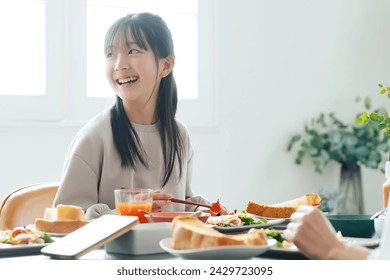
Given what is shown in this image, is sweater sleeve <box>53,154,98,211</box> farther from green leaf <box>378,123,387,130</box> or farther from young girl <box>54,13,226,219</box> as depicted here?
green leaf <box>378,123,387,130</box>

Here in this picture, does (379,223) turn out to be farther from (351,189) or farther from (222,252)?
(351,189)

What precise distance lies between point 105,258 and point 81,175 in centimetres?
87

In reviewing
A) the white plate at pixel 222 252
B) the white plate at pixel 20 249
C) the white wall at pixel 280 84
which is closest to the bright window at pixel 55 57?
the white wall at pixel 280 84

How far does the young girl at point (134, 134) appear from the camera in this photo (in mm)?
2008

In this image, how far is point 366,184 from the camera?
14.8ft

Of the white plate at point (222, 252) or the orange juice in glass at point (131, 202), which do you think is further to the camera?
the orange juice in glass at point (131, 202)

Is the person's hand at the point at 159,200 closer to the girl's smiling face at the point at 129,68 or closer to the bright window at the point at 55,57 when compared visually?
the girl's smiling face at the point at 129,68

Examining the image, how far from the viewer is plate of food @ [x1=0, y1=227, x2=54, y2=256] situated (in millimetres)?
1196

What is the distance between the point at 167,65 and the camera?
2.25 m

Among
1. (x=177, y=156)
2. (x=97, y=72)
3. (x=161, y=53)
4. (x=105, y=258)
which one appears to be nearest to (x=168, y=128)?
(x=177, y=156)

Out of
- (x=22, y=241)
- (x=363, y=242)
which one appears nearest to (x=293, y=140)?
(x=363, y=242)

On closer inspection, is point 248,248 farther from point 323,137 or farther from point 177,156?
point 323,137

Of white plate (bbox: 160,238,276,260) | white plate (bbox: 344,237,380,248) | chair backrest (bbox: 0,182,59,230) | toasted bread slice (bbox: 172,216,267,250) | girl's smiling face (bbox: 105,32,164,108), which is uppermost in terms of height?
girl's smiling face (bbox: 105,32,164,108)

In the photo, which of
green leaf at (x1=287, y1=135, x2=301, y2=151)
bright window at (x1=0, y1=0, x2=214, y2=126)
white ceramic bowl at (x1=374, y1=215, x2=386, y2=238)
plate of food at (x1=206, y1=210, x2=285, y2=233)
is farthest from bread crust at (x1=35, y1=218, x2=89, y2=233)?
green leaf at (x1=287, y1=135, x2=301, y2=151)
